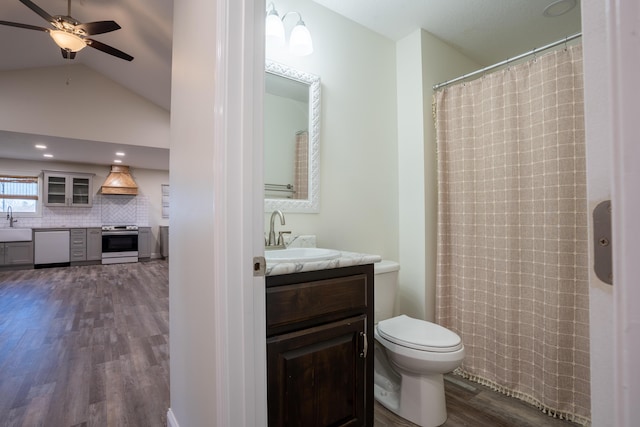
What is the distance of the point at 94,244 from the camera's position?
6578mm

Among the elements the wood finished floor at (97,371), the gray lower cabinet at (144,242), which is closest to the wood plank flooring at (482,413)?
the wood finished floor at (97,371)

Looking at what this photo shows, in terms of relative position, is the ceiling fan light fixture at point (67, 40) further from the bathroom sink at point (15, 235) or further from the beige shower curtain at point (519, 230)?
the bathroom sink at point (15, 235)

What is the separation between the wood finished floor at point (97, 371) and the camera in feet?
5.41

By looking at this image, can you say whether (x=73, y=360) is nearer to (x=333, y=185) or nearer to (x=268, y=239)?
(x=268, y=239)

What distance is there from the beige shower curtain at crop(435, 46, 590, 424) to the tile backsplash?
7.41 meters

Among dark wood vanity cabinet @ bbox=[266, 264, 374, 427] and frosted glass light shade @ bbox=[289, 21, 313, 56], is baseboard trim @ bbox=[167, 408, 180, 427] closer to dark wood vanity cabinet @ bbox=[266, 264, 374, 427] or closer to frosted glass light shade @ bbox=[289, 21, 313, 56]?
dark wood vanity cabinet @ bbox=[266, 264, 374, 427]

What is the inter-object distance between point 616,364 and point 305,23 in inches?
86.5

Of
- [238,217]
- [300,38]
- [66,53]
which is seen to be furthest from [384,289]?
[66,53]

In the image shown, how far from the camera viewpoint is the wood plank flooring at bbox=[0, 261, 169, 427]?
1704 millimetres

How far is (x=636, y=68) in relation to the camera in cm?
28

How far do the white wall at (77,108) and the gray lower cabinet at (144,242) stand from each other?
278cm

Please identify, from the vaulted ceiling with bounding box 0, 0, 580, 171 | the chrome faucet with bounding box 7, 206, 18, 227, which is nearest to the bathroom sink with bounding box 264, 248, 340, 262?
the vaulted ceiling with bounding box 0, 0, 580, 171

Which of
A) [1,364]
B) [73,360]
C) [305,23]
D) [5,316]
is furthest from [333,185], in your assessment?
[5,316]

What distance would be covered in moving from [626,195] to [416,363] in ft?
4.75
